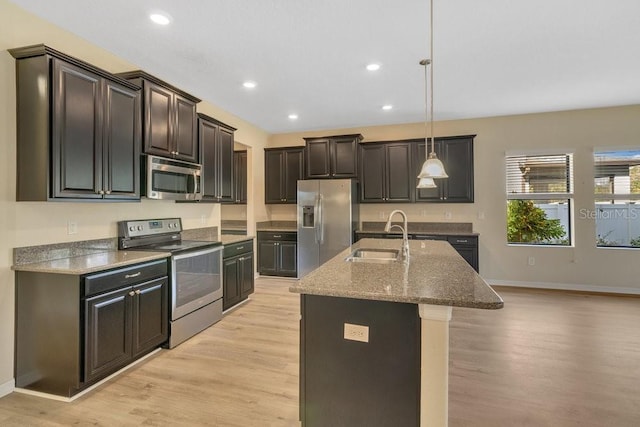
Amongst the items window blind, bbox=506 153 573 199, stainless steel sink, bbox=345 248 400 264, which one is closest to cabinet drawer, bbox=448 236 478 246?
window blind, bbox=506 153 573 199

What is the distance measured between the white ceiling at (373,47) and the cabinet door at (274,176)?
151cm

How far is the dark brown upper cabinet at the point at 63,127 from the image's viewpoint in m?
2.19

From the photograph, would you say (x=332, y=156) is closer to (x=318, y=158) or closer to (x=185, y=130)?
(x=318, y=158)

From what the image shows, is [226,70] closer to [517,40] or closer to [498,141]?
[517,40]

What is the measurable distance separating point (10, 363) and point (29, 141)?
1.57 m

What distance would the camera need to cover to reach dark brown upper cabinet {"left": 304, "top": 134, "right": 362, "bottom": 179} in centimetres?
540

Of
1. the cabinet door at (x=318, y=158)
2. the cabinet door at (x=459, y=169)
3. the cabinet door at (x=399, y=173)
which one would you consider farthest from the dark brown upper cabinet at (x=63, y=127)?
the cabinet door at (x=459, y=169)

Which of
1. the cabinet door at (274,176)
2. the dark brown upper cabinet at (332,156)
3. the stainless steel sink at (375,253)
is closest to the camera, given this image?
the stainless steel sink at (375,253)

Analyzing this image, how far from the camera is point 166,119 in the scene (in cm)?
316

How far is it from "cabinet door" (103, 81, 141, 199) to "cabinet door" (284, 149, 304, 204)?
317cm

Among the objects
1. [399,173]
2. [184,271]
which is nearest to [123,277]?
[184,271]

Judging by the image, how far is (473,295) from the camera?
1417mm

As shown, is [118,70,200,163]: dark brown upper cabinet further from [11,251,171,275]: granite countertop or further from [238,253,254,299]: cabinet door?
[238,253,254,299]: cabinet door

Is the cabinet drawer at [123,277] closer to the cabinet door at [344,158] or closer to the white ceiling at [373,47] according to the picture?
the white ceiling at [373,47]
